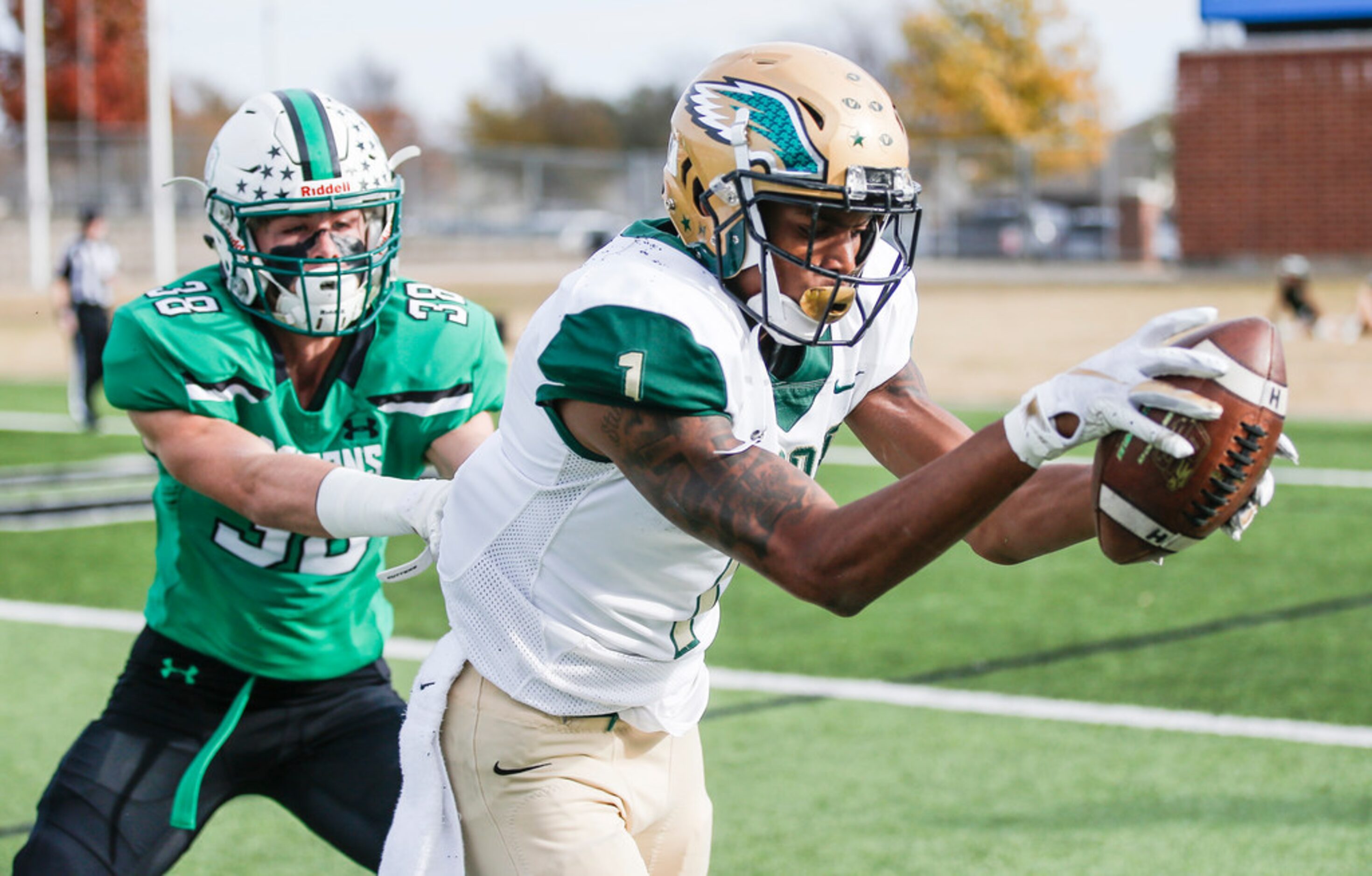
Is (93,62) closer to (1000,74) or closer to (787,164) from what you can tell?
(1000,74)

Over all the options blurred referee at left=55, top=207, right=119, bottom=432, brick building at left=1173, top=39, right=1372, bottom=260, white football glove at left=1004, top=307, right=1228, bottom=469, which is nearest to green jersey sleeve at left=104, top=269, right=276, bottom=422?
white football glove at left=1004, top=307, right=1228, bottom=469

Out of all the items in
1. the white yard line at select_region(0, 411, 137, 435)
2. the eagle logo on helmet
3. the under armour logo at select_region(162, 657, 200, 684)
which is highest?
the eagle logo on helmet

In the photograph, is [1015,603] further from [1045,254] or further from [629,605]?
[1045,254]

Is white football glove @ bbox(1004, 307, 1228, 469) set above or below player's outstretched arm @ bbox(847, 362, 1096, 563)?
above

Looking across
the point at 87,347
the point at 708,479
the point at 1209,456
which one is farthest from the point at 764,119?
the point at 87,347

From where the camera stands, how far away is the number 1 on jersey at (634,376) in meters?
2.15

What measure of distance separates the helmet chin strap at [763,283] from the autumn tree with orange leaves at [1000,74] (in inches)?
1375

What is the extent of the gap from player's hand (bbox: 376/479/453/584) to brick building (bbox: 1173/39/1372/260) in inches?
844

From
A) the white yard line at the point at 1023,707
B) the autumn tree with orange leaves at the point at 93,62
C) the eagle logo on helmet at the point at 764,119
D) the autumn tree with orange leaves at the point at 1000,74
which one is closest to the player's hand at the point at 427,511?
the eagle logo on helmet at the point at 764,119

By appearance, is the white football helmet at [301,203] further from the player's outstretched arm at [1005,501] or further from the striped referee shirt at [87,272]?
the striped referee shirt at [87,272]

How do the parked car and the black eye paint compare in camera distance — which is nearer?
the black eye paint

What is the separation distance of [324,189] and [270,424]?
505 millimetres

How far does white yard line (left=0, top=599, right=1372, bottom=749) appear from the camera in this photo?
5.04 m

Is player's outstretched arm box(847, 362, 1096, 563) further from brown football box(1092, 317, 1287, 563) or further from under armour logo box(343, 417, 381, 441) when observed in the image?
under armour logo box(343, 417, 381, 441)
